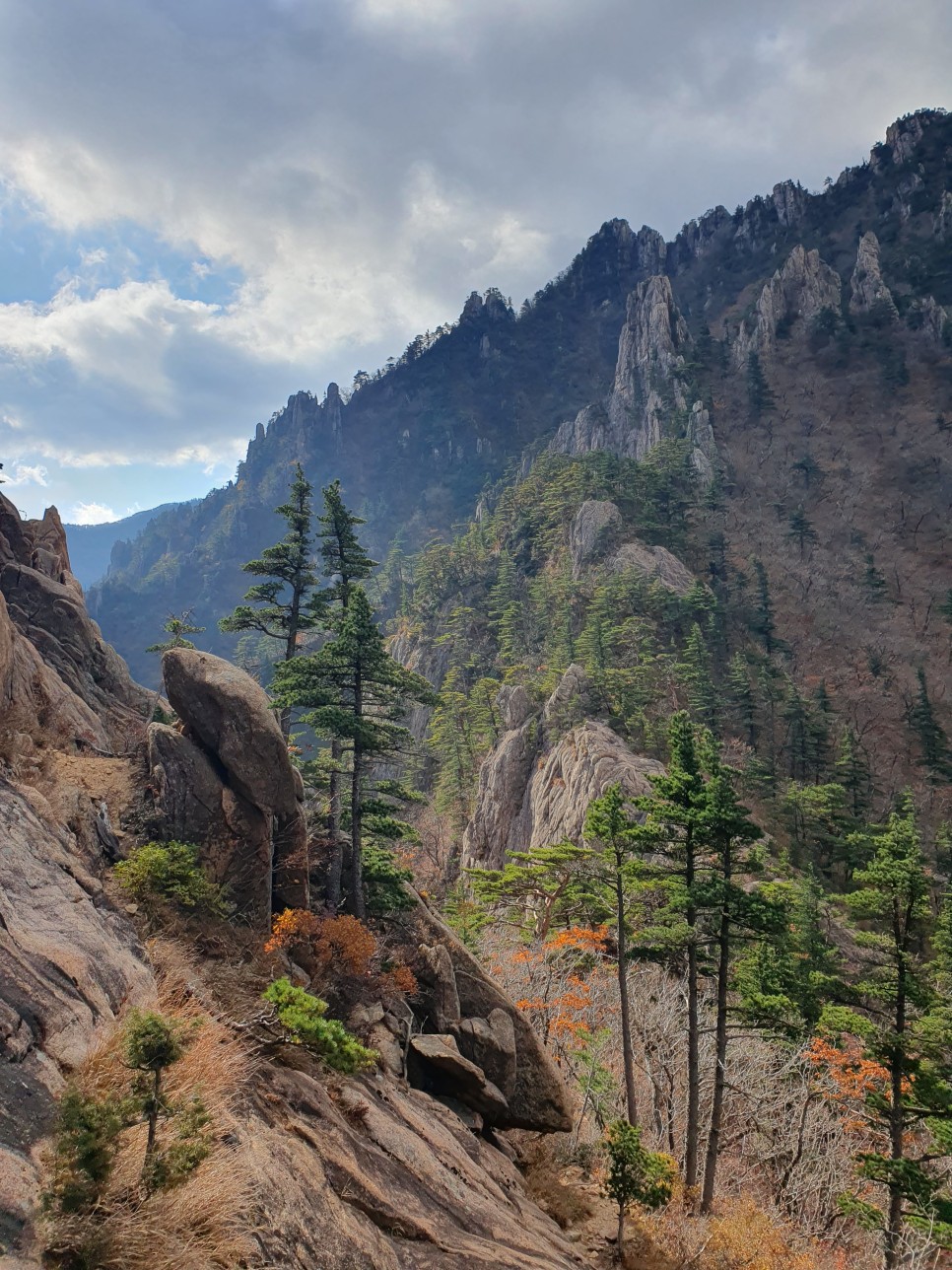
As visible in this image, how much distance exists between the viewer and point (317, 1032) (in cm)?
701

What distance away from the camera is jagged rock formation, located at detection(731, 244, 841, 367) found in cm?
9762

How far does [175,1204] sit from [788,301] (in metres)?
125

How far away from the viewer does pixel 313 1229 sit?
18.9 ft

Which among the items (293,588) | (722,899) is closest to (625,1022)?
(722,899)

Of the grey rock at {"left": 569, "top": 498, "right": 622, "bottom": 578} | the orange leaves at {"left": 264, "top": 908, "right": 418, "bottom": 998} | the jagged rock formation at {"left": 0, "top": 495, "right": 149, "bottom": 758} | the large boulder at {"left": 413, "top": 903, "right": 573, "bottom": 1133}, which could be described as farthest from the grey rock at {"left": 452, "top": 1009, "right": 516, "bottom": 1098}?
A: the grey rock at {"left": 569, "top": 498, "right": 622, "bottom": 578}

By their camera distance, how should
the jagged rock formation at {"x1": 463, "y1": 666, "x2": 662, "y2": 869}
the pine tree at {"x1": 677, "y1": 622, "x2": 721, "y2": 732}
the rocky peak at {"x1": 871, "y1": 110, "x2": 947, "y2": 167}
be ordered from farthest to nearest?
the rocky peak at {"x1": 871, "y1": 110, "x2": 947, "y2": 167} < the pine tree at {"x1": 677, "y1": 622, "x2": 721, "y2": 732} < the jagged rock formation at {"x1": 463, "y1": 666, "x2": 662, "y2": 869}

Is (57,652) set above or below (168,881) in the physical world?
above

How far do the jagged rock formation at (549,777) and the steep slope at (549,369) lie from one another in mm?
65257

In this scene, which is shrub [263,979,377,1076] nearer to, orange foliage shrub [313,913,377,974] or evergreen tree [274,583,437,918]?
orange foliage shrub [313,913,377,974]

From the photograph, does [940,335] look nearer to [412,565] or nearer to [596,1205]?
[412,565]

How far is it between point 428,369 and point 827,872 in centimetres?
16717

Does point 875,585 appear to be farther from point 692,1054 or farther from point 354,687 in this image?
point 354,687

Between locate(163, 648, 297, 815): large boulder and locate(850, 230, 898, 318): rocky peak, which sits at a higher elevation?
locate(850, 230, 898, 318): rocky peak

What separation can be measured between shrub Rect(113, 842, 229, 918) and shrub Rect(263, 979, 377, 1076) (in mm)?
4165
